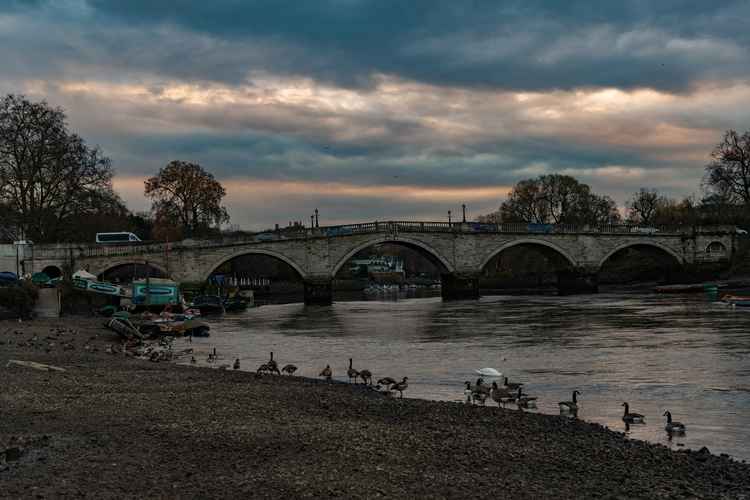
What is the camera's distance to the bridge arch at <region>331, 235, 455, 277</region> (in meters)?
65.0

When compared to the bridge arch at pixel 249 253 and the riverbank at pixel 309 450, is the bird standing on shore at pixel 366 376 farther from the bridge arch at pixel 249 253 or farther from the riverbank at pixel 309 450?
the bridge arch at pixel 249 253

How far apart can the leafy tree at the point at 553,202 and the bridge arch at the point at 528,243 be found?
3074 centimetres

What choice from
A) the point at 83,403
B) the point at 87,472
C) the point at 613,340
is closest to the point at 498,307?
the point at 613,340

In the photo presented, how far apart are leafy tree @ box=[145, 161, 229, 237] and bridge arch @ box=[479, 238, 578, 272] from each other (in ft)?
98.3

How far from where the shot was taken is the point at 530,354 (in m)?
25.6

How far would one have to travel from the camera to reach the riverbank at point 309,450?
29.2 ft

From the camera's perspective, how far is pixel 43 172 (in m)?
58.8

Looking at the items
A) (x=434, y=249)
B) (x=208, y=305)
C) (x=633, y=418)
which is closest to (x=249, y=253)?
(x=208, y=305)

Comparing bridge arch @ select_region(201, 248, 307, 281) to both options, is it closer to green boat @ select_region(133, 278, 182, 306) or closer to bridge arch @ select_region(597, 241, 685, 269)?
green boat @ select_region(133, 278, 182, 306)

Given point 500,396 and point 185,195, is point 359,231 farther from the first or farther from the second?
point 500,396

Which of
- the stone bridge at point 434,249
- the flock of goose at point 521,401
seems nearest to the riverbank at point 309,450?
the flock of goose at point 521,401

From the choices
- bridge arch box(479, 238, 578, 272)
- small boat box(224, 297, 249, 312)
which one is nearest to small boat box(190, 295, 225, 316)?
small boat box(224, 297, 249, 312)

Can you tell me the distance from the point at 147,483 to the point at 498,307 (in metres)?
47.7

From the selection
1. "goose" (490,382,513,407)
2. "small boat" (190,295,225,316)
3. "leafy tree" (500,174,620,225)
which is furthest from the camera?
"leafy tree" (500,174,620,225)
